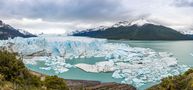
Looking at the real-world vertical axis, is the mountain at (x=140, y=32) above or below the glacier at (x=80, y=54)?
above

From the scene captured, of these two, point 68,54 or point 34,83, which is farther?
point 68,54

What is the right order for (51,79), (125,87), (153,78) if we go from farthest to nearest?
(153,78), (125,87), (51,79)

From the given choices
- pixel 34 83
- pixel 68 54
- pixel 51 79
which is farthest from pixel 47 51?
pixel 34 83

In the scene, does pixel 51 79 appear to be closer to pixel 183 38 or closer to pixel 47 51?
pixel 47 51

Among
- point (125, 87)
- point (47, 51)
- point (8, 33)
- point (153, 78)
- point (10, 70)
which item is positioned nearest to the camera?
point (10, 70)

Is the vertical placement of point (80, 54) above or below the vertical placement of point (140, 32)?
below

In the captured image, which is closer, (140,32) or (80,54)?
(80,54)

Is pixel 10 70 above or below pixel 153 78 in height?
above

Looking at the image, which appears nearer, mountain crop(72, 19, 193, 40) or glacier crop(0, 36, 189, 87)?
glacier crop(0, 36, 189, 87)

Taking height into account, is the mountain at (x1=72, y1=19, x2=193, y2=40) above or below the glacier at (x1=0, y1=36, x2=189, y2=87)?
above

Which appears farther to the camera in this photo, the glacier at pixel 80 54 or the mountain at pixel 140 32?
the mountain at pixel 140 32

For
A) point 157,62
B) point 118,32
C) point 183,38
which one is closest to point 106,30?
point 118,32
